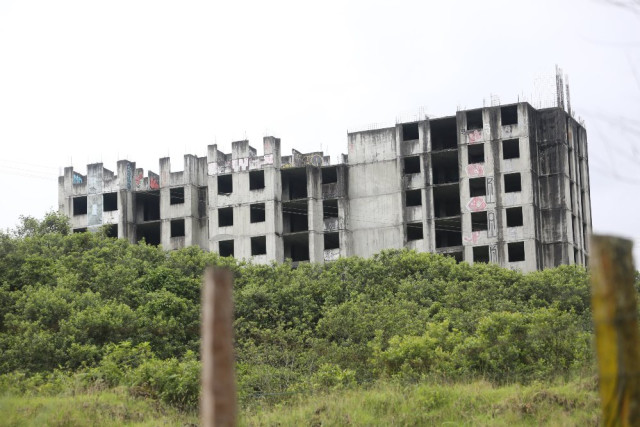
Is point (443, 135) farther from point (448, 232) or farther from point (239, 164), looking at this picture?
point (239, 164)

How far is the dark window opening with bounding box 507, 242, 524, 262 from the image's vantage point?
51875 millimetres

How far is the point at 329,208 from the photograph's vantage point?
187ft

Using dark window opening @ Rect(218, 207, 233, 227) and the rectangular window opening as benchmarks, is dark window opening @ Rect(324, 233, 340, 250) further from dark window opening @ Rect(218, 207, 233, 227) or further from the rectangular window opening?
the rectangular window opening

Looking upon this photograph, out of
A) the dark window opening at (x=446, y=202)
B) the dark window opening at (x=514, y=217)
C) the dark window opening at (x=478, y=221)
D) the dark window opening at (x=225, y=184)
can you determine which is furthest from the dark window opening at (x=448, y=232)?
the dark window opening at (x=225, y=184)

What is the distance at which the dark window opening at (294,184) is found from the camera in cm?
5735

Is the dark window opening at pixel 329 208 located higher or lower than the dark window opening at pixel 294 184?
lower

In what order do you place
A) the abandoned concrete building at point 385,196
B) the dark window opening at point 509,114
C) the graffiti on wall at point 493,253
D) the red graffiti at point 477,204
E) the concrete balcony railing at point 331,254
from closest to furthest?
the graffiti on wall at point 493,253 → the abandoned concrete building at point 385,196 → the red graffiti at point 477,204 → the dark window opening at point 509,114 → the concrete balcony railing at point 331,254

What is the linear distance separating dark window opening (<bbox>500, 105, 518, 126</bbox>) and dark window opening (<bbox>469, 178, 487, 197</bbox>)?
11.8 ft

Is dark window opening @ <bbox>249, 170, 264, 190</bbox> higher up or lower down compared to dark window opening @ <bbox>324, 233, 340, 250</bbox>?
higher up

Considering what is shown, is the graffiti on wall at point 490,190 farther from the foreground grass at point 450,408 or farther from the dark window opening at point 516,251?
the foreground grass at point 450,408

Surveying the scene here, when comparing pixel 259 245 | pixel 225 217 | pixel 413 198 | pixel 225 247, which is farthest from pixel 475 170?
pixel 225 247

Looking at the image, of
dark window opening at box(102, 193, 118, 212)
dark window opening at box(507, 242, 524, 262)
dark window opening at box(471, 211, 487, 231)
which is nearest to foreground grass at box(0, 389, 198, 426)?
dark window opening at box(507, 242, 524, 262)

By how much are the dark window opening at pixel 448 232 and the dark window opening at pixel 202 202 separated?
15.1m

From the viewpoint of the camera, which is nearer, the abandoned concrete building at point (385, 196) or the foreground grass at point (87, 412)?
the foreground grass at point (87, 412)
